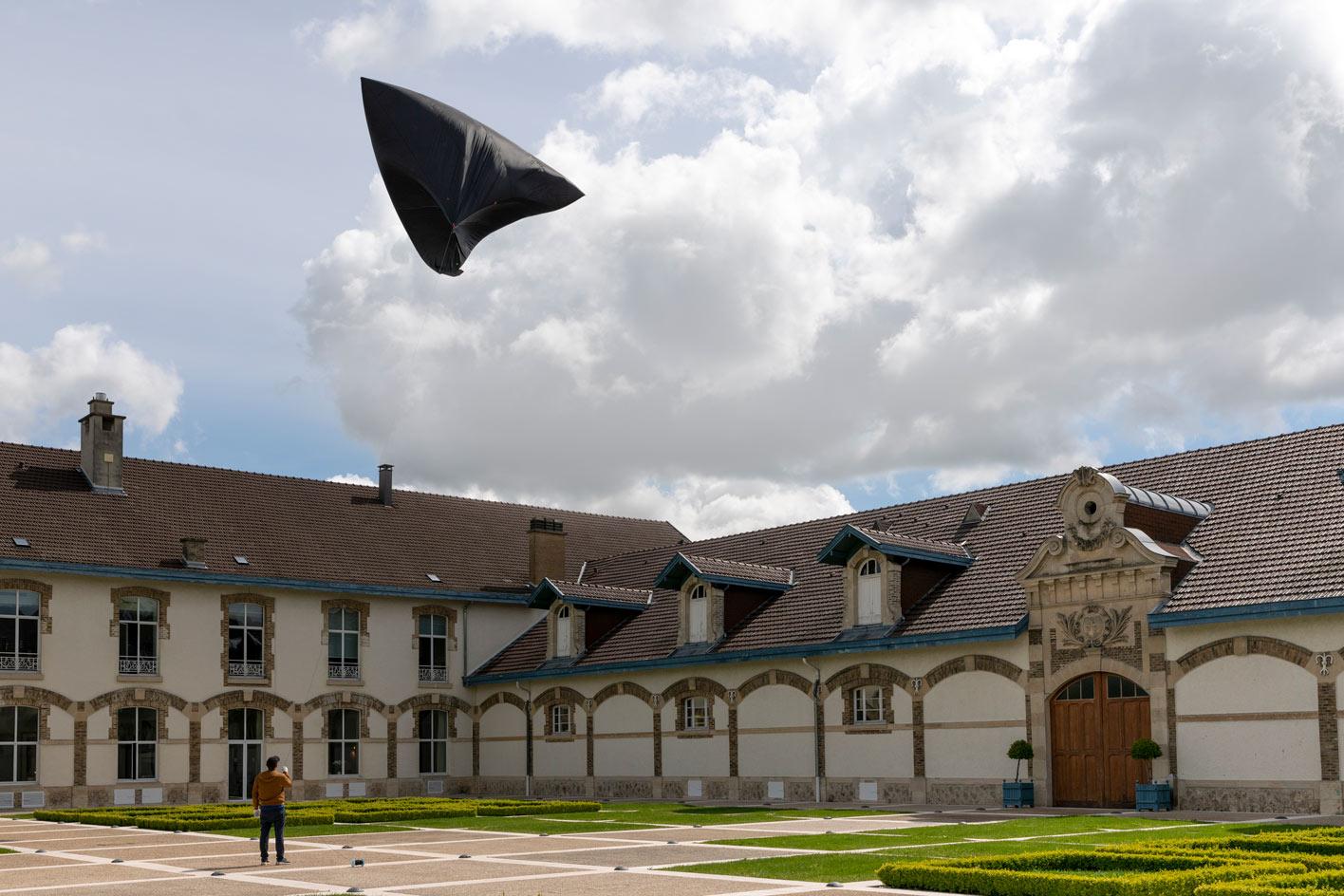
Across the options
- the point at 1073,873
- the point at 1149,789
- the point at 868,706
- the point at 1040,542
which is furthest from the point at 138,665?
the point at 1073,873

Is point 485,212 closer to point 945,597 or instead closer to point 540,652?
point 945,597

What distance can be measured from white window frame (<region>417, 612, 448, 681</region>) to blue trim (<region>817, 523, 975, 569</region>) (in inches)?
524

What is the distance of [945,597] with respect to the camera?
96.4 ft

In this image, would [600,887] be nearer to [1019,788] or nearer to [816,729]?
[1019,788]

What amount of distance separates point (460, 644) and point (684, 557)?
9.38m

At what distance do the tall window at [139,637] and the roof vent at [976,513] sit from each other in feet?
61.2

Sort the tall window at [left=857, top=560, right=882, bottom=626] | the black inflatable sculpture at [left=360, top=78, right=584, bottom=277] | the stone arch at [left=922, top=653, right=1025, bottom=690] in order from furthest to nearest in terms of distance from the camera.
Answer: the tall window at [left=857, top=560, right=882, bottom=626] → the stone arch at [left=922, top=653, right=1025, bottom=690] → the black inflatable sculpture at [left=360, top=78, right=584, bottom=277]

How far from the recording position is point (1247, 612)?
922 inches

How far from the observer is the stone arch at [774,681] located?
102ft

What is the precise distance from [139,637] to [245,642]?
2.57 m

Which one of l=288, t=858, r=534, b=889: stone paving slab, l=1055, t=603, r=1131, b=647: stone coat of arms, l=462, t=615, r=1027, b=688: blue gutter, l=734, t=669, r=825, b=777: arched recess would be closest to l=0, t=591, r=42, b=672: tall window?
l=462, t=615, r=1027, b=688: blue gutter

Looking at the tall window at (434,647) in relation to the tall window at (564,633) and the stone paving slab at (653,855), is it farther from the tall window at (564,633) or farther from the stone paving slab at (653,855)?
the stone paving slab at (653,855)

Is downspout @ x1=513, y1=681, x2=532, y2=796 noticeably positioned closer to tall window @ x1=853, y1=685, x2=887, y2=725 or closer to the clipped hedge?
tall window @ x1=853, y1=685, x2=887, y2=725

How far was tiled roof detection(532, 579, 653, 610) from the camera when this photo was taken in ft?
123
